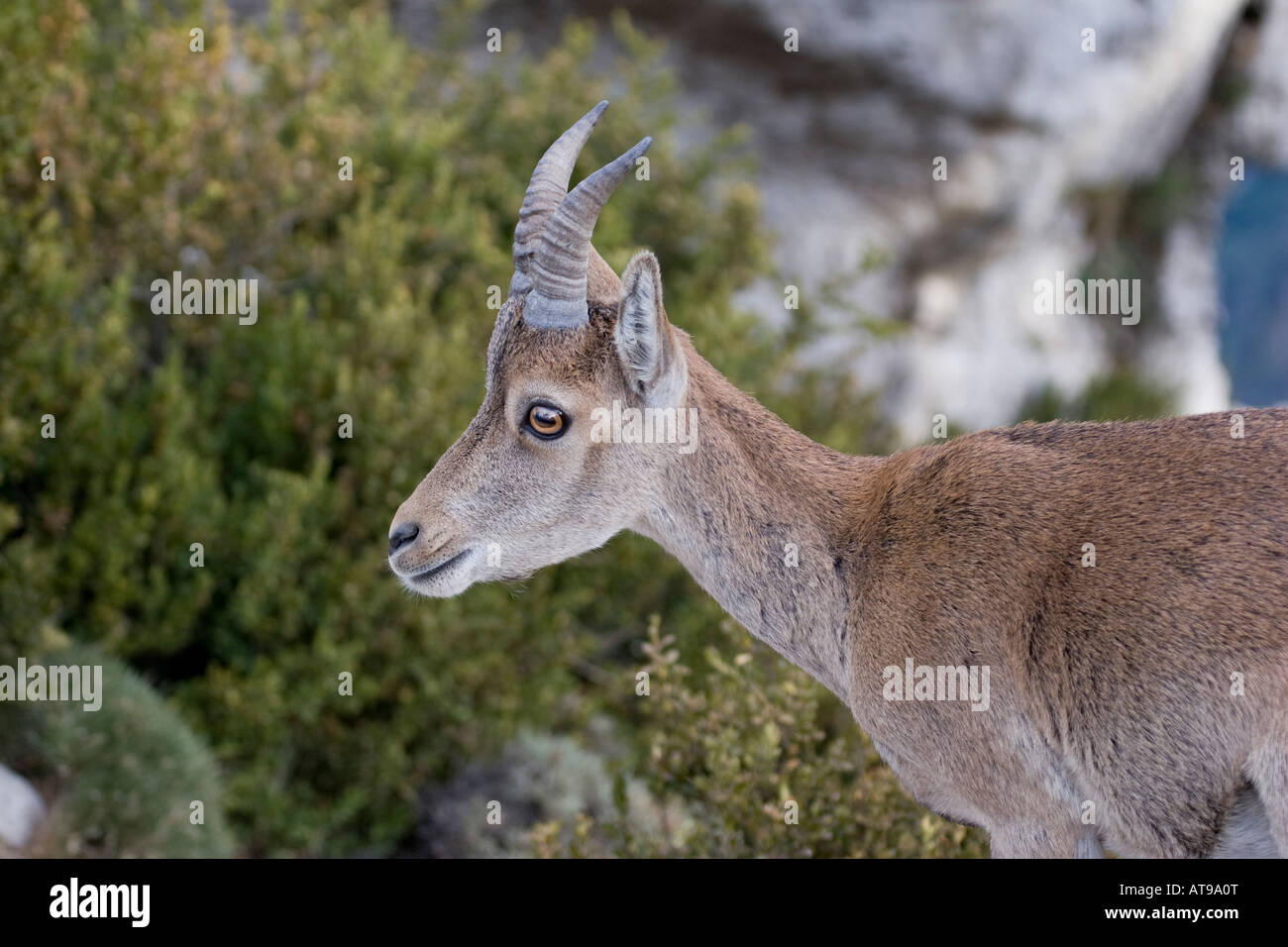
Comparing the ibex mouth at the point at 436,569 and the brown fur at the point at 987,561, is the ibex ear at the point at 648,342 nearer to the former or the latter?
the brown fur at the point at 987,561

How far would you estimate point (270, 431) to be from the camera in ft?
32.2

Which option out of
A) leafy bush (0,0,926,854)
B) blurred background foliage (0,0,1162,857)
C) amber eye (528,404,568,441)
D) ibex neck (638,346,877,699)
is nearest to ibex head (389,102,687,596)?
amber eye (528,404,568,441)

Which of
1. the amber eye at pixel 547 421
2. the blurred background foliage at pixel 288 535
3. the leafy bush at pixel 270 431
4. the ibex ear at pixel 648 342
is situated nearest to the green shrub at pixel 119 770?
the blurred background foliage at pixel 288 535

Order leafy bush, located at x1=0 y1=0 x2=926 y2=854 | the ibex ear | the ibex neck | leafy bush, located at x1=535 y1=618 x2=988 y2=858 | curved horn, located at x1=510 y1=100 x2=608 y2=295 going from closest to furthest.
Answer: the ibex ear < the ibex neck < curved horn, located at x1=510 y1=100 x2=608 y2=295 < leafy bush, located at x1=535 y1=618 x2=988 y2=858 < leafy bush, located at x1=0 y1=0 x2=926 y2=854

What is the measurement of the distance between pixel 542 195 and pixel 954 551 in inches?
82.9

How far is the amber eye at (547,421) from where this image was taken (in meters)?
5.07

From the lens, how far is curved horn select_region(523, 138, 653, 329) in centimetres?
475

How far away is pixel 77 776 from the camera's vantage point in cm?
805

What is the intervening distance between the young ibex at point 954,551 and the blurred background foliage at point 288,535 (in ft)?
5.42

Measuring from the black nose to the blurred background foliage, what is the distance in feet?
6.39

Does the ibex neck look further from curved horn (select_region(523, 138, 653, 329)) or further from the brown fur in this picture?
curved horn (select_region(523, 138, 653, 329))

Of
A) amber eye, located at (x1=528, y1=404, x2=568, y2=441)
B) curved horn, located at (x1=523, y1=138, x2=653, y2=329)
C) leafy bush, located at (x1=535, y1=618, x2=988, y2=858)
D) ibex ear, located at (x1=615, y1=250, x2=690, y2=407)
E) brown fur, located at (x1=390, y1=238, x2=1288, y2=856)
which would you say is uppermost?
curved horn, located at (x1=523, y1=138, x2=653, y2=329)

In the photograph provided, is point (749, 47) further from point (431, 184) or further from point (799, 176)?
point (431, 184)

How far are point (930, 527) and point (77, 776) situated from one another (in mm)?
5702
